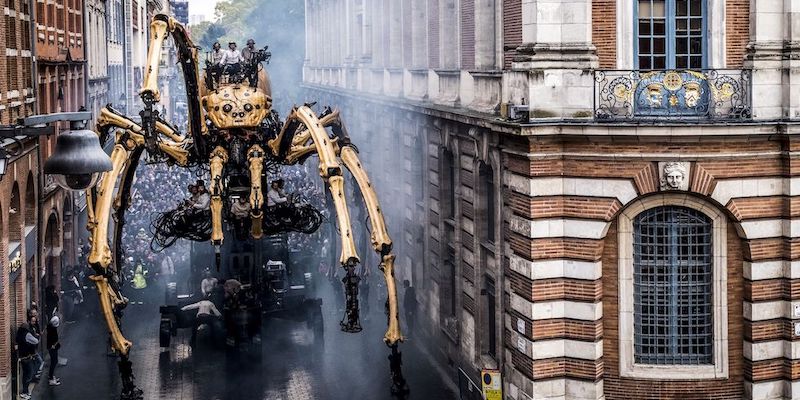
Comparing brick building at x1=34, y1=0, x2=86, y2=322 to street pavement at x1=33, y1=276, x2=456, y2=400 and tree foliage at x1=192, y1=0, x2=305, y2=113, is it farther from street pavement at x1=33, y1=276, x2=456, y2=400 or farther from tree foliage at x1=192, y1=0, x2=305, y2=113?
tree foliage at x1=192, y1=0, x2=305, y2=113

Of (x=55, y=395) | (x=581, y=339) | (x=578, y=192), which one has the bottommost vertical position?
(x=55, y=395)

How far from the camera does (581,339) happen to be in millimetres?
21859

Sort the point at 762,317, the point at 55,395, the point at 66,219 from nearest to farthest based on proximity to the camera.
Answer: the point at 762,317 → the point at 55,395 → the point at 66,219

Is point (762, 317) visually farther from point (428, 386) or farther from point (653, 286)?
point (428, 386)

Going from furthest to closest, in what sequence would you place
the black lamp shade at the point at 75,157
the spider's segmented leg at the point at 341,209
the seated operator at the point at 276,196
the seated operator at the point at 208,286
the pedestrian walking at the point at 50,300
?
the pedestrian walking at the point at 50,300
the seated operator at the point at 208,286
the seated operator at the point at 276,196
the spider's segmented leg at the point at 341,209
the black lamp shade at the point at 75,157

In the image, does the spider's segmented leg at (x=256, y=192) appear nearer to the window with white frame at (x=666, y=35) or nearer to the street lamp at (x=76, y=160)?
the window with white frame at (x=666, y=35)

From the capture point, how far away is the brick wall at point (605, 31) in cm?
2180

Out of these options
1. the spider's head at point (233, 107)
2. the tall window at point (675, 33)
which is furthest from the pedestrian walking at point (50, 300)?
the tall window at point (675, 33)

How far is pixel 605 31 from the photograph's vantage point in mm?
21828

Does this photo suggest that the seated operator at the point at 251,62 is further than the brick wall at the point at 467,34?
No

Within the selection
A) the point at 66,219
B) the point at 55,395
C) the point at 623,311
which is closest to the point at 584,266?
the point at 623,311

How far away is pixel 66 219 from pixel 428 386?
16.6m

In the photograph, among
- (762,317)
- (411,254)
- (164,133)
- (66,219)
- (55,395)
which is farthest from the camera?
(66,219)

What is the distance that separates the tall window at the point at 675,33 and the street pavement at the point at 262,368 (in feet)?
27.7
